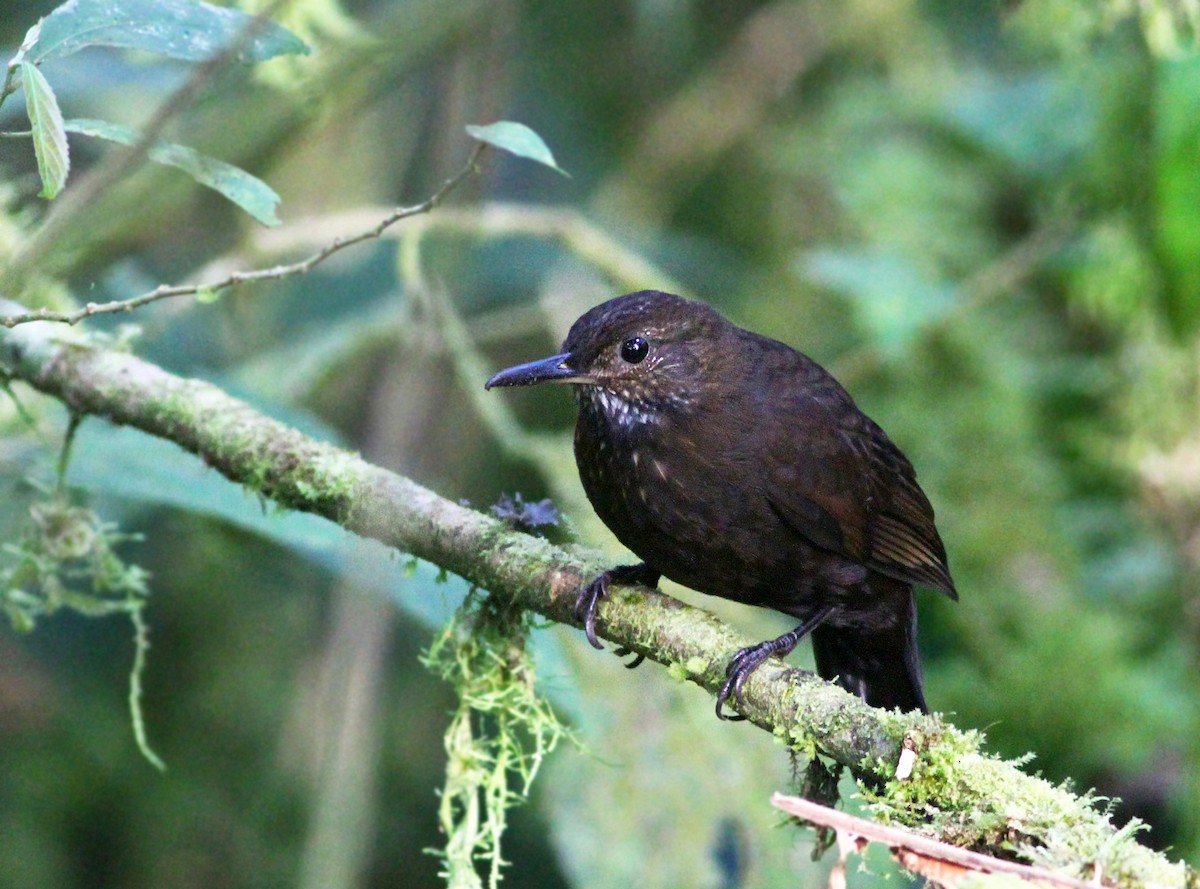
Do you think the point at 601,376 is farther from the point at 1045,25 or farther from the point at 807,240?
the point at 807,240

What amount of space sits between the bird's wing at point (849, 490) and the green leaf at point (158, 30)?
1.41 m

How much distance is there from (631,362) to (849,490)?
2.02ft

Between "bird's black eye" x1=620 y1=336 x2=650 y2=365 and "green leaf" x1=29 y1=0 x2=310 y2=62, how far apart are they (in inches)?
42.1

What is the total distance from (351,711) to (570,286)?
336cm

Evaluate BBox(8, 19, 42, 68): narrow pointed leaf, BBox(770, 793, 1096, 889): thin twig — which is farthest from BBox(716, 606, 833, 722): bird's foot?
BBox(8, 19, 42, 68): narrow pointed leaf

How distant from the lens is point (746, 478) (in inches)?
121

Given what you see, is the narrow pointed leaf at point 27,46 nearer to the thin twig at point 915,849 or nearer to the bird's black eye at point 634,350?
the bird's black eye at point 634,350

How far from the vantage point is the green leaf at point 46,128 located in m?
2.09

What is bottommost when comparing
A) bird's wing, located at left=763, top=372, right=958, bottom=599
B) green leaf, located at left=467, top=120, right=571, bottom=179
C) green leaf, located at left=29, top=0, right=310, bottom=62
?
green leaf, located at left=29, top=0, right=310, bottom=62

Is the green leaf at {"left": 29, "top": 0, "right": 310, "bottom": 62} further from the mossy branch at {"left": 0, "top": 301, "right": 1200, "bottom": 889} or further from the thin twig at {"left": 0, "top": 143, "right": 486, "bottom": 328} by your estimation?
the mossy branch at {"left": 0, "top": 301, "right": 1200, "bottom": 889}

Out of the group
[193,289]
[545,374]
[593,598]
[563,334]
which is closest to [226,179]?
[193,289]

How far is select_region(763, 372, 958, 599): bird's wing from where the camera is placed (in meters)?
3.14

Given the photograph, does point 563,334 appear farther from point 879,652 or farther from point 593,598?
point 593,598

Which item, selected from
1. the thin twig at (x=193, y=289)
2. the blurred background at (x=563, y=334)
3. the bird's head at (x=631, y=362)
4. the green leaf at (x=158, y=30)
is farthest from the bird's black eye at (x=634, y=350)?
the green leaf at (x=158, y=30)
